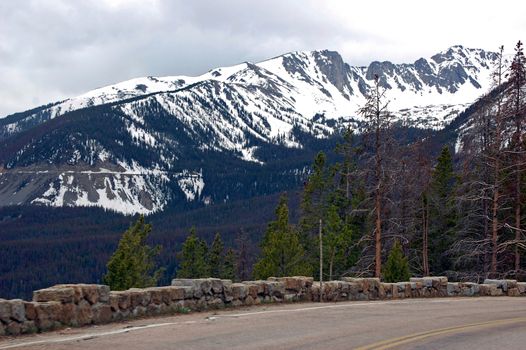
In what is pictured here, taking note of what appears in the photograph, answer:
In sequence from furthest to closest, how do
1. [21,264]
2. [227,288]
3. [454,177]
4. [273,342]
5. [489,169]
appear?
1. [21,264]
2. [454,177]
3. [489,169]
4. [227,288]
5. [273,342]

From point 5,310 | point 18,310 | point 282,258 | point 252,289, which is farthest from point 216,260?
point 5,310

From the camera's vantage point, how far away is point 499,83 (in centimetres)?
3075

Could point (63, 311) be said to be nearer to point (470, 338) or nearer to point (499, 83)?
point (470, 338)

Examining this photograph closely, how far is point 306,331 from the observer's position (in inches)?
528

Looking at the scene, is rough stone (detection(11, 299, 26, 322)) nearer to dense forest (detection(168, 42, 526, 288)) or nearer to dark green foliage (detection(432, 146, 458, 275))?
dense forest (detection(168, 42, 526, 288))

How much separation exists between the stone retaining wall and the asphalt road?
0.42 metres

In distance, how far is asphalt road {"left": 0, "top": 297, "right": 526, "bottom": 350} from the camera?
1171 cm

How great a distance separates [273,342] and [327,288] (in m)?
8.79

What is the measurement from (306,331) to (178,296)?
409 centimetres

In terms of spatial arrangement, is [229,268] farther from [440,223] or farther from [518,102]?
[518,102]

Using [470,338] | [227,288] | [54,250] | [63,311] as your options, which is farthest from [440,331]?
[54,250]

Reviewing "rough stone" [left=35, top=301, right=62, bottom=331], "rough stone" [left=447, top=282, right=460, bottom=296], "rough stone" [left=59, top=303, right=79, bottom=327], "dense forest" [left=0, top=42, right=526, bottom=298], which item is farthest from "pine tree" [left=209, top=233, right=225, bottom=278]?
"rough stone" [left=35, top=301, right=62, bottom=331]

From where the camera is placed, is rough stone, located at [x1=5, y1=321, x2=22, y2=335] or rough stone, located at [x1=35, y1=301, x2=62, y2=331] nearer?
rough stone, located at [x1=5, y1=321, x2=22, y2=335]

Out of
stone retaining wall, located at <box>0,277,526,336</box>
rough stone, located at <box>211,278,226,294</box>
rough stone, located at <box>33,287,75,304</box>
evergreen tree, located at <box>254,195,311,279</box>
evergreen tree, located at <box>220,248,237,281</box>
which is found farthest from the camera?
evergreen tree, located at <box>220,248,237,281</box>
